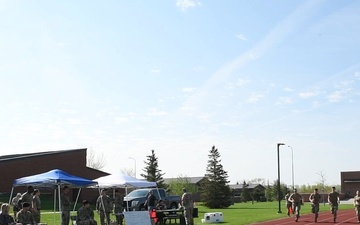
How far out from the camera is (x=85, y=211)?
695 inches

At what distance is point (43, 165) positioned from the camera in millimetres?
64125

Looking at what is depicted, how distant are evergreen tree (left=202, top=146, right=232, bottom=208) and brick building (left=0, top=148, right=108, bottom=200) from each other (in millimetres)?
13772

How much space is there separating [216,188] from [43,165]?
20.8 metres

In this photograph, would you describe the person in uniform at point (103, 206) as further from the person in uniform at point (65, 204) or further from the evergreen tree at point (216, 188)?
the evergreen tree at point (216, 188)

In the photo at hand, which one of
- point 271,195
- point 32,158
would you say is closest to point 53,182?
point 32,158

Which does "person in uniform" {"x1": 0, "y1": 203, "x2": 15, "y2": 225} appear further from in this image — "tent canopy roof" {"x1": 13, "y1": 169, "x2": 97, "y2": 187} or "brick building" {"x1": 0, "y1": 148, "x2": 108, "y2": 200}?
"brick building" {"x1": 0, "y1": 148, "x2": 108, "y2": 200}

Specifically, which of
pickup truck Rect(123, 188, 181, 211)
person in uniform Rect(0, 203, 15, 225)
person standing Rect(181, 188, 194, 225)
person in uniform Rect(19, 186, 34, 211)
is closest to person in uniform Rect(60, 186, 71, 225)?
person in uniform Rect(19, 186, 34, 211)

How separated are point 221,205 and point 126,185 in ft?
134

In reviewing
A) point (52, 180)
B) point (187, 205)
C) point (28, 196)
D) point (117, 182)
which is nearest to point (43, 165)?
point (117, 182)

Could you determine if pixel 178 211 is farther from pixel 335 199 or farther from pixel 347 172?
pixel 347 172

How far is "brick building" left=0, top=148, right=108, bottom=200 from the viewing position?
6169 cm

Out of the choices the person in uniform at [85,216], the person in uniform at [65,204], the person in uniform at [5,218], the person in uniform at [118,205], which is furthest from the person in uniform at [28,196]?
the person in uniform at [118,205]

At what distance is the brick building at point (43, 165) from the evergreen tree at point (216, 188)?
1377 centimetres

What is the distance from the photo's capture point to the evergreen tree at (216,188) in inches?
2601
